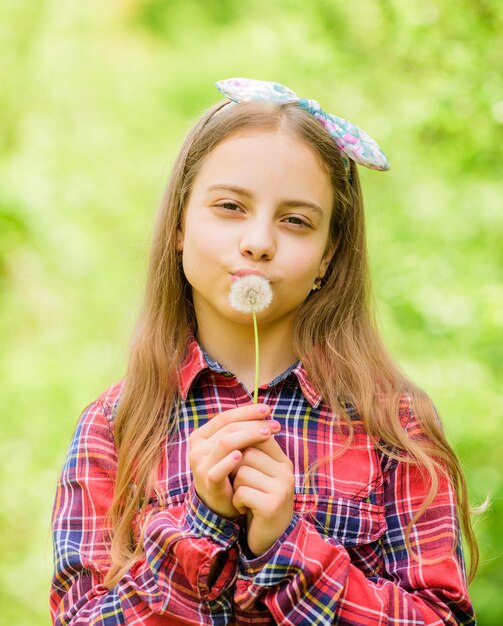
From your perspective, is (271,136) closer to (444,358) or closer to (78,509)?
Answer: (78,509)

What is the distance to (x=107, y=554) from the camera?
1.70 meters

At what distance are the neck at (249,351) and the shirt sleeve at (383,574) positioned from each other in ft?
1.09

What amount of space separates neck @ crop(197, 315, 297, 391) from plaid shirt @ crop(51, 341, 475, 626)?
0.12ft

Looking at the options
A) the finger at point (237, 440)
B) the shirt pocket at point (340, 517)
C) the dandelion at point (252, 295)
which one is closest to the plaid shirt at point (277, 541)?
the shirt pocket at point (340, 517)

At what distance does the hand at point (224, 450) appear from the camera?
4.81 ft

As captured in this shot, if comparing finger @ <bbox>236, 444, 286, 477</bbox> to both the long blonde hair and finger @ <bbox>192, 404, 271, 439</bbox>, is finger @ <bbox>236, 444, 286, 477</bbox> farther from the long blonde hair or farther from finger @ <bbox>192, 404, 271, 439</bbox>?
the long blonde hair

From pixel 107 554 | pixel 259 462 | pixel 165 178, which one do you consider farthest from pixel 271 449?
pixel 165 178

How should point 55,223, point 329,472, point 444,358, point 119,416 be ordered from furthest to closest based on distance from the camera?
1. point 55,223
2. point 444,358
3. point 119,416
4. point 329,472

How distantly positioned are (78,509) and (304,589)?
515mm

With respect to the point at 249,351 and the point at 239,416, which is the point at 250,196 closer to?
the point at 249,351

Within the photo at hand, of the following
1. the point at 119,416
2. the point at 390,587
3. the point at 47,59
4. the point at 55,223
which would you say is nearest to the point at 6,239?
the point at 55,223

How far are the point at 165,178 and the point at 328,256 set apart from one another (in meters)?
1.30

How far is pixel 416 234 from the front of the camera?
392cm

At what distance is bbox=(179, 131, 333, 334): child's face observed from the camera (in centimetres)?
167
